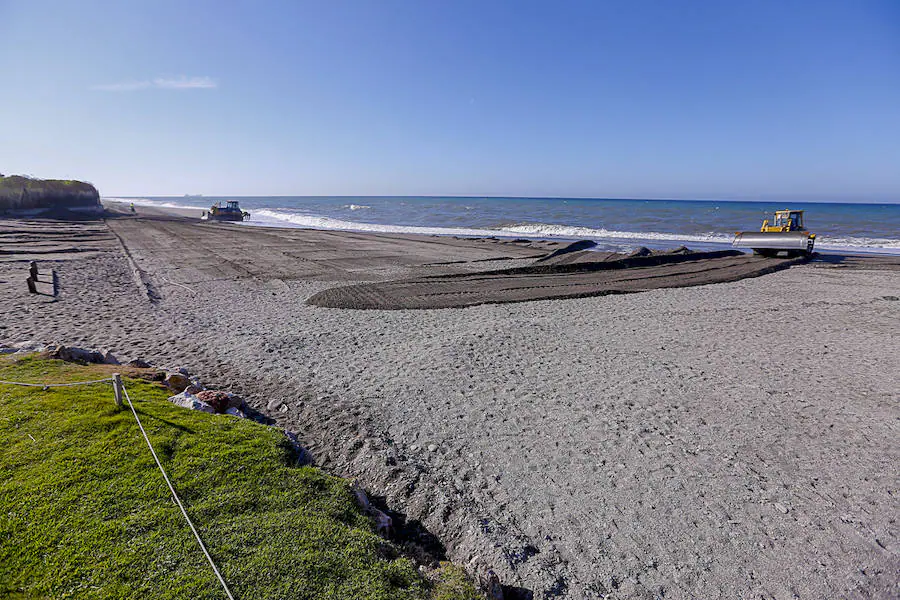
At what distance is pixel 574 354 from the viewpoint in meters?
8.48

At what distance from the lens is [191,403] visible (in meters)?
5.14

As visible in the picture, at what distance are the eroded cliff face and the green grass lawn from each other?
5168 centimetres

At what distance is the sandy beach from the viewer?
3.83 m

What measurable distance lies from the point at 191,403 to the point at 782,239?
85.5ft

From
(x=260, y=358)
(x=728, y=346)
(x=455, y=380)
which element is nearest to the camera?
(x=455, y=380)

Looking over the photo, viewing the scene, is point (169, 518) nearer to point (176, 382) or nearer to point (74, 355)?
point (176, 382)

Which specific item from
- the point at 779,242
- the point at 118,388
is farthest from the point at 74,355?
the point at 779,242

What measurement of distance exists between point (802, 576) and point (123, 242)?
3067cm

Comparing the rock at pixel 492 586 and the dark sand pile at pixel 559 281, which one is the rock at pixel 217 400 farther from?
the dark sand pile at pixel 559 281

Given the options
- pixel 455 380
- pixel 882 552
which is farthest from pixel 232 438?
pixel 882 552

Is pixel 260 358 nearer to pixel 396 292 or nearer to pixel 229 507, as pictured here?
pixel 229 507

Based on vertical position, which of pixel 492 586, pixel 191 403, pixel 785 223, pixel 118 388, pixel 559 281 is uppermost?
pixel 785 223

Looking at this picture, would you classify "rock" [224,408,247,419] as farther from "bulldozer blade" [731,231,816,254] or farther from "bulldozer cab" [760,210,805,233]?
"bulldozer cab" [760,210,805,233]

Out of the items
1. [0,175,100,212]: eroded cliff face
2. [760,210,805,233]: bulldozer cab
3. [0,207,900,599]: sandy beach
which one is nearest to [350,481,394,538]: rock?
[0,207,900,599]: sandy beach
